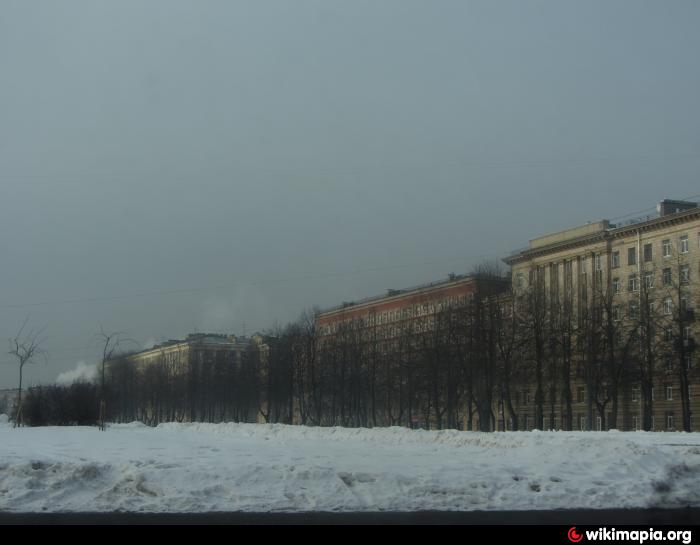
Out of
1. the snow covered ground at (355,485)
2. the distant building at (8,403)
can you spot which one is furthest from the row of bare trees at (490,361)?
the snow covered ground at (355,485)

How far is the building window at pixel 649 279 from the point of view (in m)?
71.8

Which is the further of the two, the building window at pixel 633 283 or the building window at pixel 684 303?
the building window at pixel 633 283

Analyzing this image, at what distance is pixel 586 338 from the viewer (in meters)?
63.9

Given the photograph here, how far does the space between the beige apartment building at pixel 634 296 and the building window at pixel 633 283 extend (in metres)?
0.10

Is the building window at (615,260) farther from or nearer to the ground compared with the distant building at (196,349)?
farther from the ground

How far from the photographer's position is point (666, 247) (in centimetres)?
8025

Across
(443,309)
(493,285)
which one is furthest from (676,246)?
(443,309)

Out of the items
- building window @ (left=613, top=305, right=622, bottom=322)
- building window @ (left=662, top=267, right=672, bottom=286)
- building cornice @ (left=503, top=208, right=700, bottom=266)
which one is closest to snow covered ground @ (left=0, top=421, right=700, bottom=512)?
building window @ (left=613, top=305, right=622, bottom=322)

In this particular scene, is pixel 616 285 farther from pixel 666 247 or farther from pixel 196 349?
pixel 196 349

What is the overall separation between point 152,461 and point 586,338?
162 ft

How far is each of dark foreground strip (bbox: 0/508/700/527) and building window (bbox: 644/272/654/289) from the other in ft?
189

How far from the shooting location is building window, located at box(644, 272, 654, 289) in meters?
71.8

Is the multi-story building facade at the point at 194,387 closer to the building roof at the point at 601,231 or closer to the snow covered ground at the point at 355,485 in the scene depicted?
the building roof at the point at 601,231

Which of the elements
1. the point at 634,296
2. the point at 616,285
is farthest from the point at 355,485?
the point at 616,285
